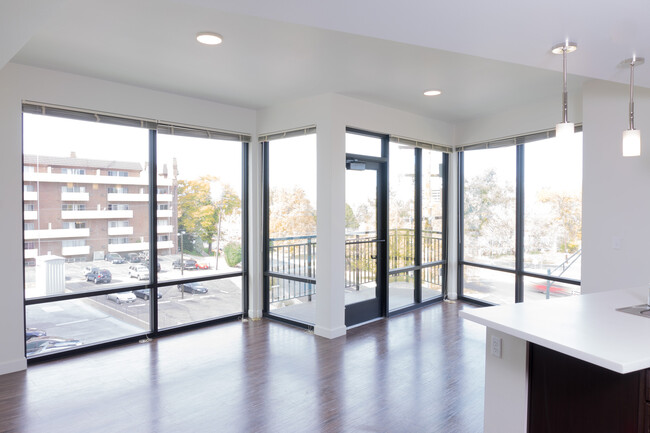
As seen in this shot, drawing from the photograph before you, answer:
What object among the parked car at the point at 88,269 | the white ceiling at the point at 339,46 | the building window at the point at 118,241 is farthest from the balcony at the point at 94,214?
the white ceiling at the point at 339,46

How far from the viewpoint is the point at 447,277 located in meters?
5.89

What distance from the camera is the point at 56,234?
11.8ft

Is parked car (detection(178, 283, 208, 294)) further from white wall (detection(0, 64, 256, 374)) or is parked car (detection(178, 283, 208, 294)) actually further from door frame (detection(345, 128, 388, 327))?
door frame (detection(345, 128, 388, 327))

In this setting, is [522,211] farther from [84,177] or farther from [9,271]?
[9,271]

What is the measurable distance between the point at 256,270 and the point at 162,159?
168cm

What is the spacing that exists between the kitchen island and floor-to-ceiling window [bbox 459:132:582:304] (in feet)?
8.34

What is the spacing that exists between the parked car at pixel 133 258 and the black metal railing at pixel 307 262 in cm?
148

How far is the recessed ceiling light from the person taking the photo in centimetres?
266

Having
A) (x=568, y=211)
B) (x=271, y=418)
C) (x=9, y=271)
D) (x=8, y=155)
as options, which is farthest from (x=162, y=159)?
(x=568, y=211)

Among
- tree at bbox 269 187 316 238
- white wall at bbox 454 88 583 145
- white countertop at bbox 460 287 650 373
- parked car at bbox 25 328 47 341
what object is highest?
white wall at bbox 454 88 583 145

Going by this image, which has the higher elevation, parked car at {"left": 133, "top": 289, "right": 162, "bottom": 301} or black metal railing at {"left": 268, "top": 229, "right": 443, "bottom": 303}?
black metal railing at {"left": 268, "top": 229, "right": 443, "bottom": 303}

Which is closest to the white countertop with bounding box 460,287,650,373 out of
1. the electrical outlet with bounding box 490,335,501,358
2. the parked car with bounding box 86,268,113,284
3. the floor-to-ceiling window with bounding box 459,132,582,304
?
the electrical outlet with bounding box 490,335,501,358

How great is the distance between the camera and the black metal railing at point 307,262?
4.58m

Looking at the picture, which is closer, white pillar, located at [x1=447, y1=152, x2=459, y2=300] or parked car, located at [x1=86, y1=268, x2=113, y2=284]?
parked car, located at [x1=86, y1=268, x2=113, y2=284]
